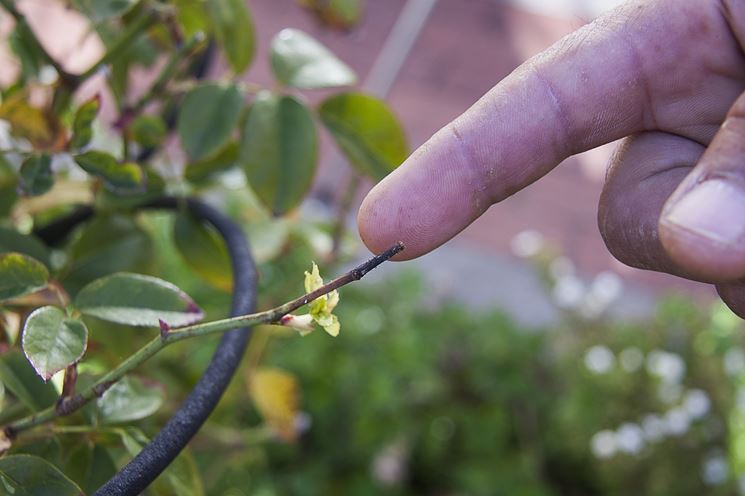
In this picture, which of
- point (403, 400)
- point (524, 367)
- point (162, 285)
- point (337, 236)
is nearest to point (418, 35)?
point (524, 367)

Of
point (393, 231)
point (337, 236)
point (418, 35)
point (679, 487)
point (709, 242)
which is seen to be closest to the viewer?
point (709, 242)

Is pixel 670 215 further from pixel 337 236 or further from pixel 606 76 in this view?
pixel 337 236

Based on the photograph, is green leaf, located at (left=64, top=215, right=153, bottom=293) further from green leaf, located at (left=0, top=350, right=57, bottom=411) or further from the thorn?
the thorn

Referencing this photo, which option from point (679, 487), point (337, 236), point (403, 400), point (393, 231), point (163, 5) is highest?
point (163, 5)

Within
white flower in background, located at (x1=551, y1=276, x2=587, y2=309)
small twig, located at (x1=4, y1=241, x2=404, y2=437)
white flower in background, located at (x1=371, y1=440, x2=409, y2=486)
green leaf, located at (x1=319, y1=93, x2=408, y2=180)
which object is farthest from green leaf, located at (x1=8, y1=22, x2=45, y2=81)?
white flower in background, located at (x1=551, y1=276, x2=587, y2=309)

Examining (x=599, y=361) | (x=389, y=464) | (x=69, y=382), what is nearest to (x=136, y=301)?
(x=69, y=382)

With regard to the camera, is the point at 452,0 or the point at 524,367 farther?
the point at 452,0

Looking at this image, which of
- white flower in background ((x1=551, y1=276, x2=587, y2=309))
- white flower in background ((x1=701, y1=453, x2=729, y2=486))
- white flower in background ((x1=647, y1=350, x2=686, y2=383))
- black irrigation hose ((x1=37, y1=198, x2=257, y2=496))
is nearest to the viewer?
black irrigation hose ((x1=37, y1=198, x2=257, y2=496))
